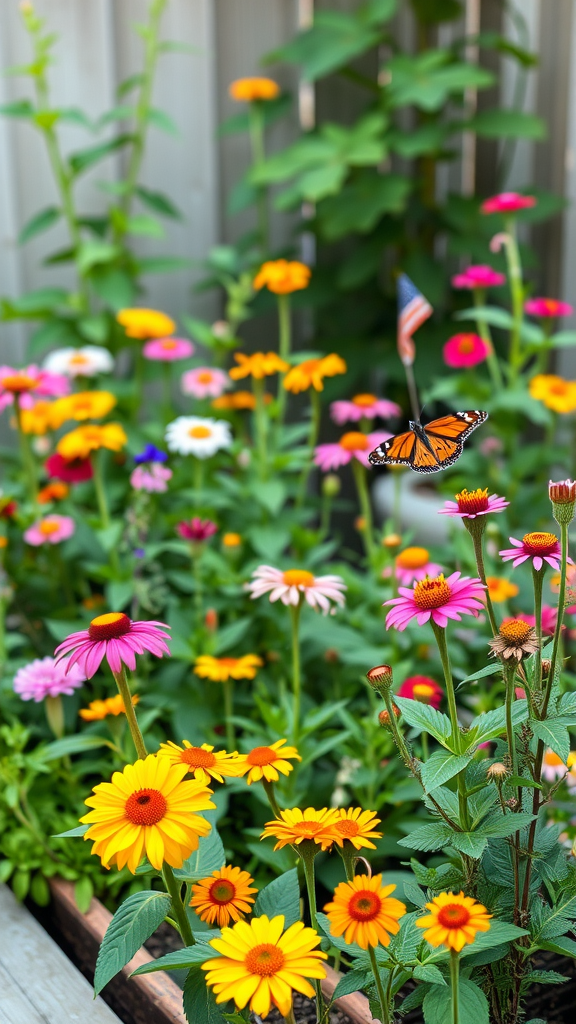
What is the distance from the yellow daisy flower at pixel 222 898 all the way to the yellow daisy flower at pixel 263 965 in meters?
0.06

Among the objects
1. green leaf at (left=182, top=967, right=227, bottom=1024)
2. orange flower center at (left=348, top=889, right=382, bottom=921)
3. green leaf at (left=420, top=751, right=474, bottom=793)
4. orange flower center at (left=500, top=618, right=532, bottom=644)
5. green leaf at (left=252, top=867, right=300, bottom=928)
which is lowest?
green leaf at (left=182, top=967, right=227, bottom=1024)

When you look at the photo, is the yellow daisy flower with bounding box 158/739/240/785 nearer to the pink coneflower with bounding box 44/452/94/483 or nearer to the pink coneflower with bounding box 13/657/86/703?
the pink coneflower with bounding box 13/657/86/703

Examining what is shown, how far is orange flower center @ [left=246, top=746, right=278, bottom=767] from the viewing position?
69cm

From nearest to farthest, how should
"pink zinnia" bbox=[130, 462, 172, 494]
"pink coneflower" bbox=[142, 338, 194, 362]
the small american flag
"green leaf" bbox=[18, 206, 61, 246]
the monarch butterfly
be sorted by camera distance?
1. the monarch butterfly
2. the small american flag
3. "pink zinnia" bbox=[130, 462, 172, 494]
4. "pink coneflower" bbox=[142, 338, 194, 362]
5. "green leaf" bbox=[18, 206, 61, 246]

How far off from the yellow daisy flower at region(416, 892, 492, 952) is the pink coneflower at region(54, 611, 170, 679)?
23cm

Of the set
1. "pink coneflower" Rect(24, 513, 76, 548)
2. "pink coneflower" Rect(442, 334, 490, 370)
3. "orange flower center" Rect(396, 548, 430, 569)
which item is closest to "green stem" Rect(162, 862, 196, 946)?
"orange flower center" Rect(396, 548, 430, 569)

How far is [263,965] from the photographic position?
55cm

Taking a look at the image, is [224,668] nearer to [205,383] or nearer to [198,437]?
[198,437]

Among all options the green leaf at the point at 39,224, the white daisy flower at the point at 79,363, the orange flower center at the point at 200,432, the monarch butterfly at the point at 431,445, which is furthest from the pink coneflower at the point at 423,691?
the green leaf at the point at 39,224

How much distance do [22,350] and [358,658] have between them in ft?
3.63

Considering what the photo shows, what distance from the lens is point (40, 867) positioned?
104cm

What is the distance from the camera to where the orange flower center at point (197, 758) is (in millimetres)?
641

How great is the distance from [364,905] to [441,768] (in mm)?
98

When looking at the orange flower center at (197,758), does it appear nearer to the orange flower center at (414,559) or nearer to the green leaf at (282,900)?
the green leaf at (282,900)
